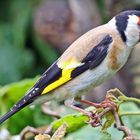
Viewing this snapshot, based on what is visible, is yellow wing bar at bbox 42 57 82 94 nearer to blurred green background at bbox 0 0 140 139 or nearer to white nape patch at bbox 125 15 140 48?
white nape patch at bbox 125 15 140 48

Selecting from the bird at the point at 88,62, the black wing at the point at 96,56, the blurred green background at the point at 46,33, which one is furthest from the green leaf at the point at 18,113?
the blurred green background at the point at 46,33

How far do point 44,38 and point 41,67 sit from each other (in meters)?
0.25

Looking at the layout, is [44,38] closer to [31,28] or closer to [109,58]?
[31,28]

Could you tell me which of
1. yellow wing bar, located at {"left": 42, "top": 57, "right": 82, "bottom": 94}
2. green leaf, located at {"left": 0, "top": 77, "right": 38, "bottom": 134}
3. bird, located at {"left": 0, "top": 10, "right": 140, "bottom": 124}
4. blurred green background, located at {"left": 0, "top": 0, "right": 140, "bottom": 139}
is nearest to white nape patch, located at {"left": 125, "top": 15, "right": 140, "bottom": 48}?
bird, located at {"left": 0, "top": 10, "right": 140, "bottom": 124}

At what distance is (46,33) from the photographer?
20.4ft

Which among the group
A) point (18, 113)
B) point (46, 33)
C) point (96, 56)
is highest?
point (46, 33)

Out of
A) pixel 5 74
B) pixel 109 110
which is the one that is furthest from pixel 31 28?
pixel 109 110

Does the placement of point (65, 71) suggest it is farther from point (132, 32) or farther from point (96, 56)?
point (132, 32)

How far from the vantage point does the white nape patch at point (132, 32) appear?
3303mm

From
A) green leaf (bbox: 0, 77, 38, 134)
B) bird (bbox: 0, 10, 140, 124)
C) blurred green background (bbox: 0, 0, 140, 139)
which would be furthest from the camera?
blurred green background (bbox: 0, 0, 140, 139)

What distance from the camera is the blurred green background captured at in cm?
553

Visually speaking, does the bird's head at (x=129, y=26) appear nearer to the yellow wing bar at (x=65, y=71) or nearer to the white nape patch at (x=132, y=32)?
the white nape patch at (x=132, y=32)

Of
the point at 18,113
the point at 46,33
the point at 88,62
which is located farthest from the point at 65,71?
the point at 46,33

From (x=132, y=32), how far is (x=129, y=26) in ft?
0.13
